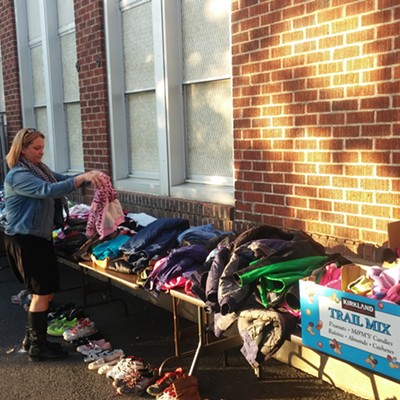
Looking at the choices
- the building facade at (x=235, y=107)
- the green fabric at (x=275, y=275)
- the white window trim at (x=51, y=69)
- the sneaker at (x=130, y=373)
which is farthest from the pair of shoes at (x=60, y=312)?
the white window trim at (x=51, y=69)

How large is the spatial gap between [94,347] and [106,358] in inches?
10.0

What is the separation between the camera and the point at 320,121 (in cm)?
400

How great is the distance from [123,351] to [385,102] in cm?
296

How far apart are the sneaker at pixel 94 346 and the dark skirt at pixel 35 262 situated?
1.96 feet

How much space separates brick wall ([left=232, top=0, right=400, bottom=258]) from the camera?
3594 millimetres

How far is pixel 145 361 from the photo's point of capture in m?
4.68

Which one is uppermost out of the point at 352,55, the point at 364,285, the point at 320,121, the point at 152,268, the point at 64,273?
the point at 352,55

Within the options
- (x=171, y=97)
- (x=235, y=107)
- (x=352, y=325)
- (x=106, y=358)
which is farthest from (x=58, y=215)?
(x=352, y=325)

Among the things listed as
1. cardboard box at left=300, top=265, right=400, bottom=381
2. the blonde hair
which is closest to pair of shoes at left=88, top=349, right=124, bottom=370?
the blonde hair

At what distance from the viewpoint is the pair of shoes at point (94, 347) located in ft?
15.9

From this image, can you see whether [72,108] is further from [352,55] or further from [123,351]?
[352,55]

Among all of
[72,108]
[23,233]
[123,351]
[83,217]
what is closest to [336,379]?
[123,351]

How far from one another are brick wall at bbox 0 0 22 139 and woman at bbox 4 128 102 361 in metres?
4.81

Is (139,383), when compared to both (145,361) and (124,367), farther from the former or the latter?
(145,361)
